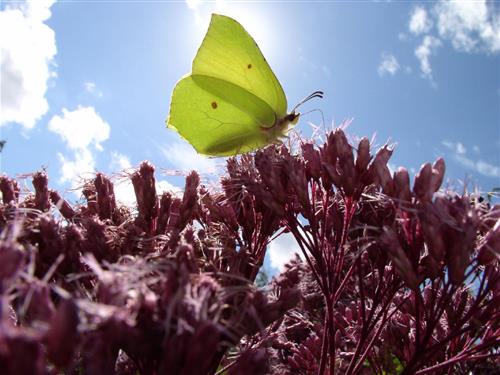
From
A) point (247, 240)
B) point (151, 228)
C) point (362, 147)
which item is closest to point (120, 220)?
point (151, 228)

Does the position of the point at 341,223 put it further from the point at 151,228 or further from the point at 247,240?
the point at 151,228

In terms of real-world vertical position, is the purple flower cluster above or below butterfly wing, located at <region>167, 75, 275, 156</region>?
below

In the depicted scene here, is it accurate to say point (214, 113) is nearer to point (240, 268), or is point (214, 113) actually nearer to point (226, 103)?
point (226, 103)

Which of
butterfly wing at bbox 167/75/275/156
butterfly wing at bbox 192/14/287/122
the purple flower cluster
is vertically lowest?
the purple flower cluster

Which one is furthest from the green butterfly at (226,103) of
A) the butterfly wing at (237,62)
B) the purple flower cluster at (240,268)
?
the purple flower cluster at (240,268)

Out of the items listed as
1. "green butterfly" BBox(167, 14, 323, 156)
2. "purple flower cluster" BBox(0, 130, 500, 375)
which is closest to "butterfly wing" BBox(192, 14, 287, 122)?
"green butterfly" BBox(167, 14, 323, 156)

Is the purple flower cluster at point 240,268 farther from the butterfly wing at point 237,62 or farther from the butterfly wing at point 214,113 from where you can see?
the butterfly wing at point 237,62

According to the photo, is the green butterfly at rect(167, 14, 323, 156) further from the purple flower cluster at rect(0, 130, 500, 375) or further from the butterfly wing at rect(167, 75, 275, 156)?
the purple flower cluster at rect(0, 130, 500, 375)

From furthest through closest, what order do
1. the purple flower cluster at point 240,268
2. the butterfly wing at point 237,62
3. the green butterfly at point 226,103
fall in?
the green butterfly at point 226,103 → the butterfly wing at point 237,62 → the purple flower cluster at point 240,268
